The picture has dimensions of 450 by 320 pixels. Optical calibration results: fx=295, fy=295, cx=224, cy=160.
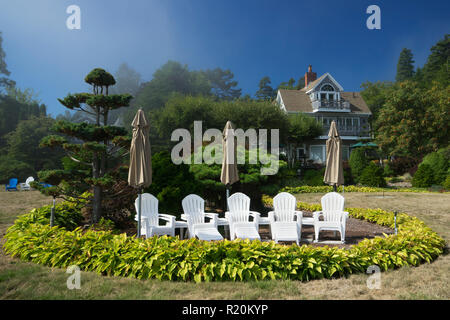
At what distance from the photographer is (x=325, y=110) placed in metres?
29.2

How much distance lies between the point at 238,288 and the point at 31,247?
142 inches

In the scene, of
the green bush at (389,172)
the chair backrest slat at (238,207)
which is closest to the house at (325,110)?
the green bush at (389,172)

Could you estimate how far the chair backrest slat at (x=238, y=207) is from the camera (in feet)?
22.5

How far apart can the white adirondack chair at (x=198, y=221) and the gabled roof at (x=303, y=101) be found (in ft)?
78.4

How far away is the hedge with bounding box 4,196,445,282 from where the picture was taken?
4035mm

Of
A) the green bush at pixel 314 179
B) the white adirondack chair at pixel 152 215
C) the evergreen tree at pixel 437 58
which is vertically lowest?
the white adirondack chair at pixel 152 215

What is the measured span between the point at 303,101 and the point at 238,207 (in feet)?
85.5

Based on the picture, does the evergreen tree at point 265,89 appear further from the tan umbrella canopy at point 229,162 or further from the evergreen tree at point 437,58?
→ the tan umbrella canopy at point 229,162

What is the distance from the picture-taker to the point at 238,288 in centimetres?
369

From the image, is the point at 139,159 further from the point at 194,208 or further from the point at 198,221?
the point at 198,221

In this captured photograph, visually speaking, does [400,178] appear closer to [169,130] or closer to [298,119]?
[298,119]

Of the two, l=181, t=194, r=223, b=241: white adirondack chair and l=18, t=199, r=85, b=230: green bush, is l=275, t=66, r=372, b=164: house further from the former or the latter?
l=18, t=199, r=85, b=230: green bush

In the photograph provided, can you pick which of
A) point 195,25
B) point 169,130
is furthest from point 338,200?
point 169,130

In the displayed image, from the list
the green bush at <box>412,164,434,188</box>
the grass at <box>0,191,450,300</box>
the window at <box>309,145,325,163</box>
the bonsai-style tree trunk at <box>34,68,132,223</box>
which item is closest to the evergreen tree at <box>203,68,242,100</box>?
the window at <box>309,145,325,163</box>
